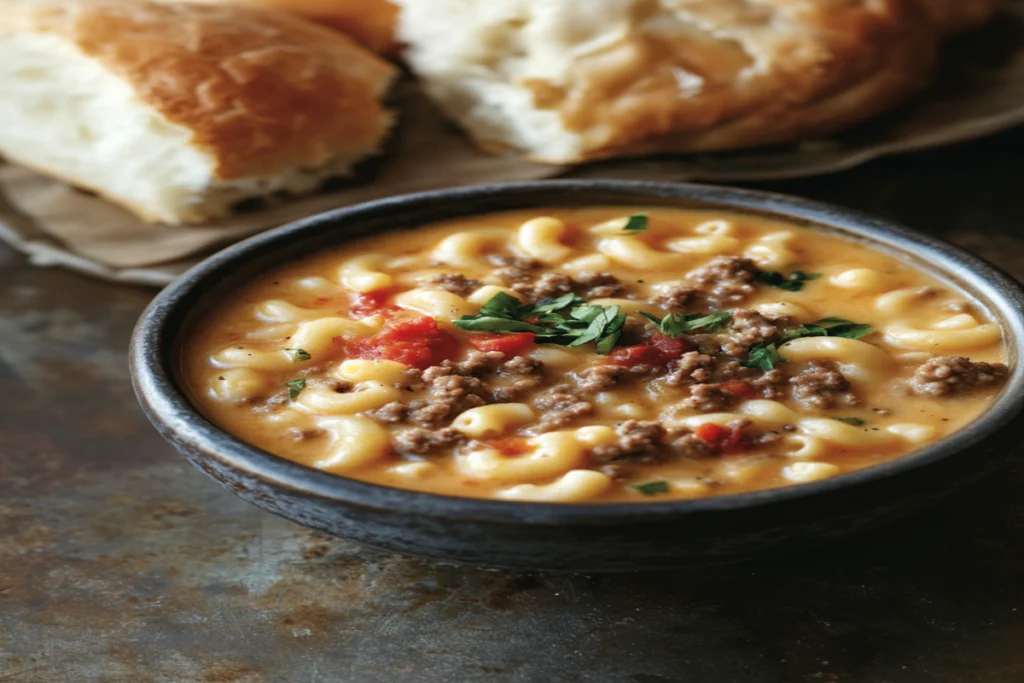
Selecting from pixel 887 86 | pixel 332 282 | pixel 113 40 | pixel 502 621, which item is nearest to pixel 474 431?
pixel 502 621

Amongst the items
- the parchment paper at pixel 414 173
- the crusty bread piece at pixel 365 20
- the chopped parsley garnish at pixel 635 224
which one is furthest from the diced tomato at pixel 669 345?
the crusty bread piece at pixel 365 20

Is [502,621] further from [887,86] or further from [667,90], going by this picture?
[887,86]

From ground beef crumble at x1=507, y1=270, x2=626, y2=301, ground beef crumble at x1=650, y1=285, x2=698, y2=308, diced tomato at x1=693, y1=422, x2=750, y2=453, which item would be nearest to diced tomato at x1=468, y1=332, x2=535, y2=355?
ground beef crumble at x1=507, y1=270, x2=626, y2=301

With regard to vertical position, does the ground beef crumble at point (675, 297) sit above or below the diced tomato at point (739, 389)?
above

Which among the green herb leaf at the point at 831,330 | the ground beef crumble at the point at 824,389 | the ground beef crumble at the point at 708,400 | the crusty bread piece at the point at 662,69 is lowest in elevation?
the ground beef crumble at the point at 708,400

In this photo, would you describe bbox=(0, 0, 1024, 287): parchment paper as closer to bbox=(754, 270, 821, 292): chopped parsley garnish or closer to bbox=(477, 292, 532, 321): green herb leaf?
bbox=(754, 270, 821, 292): chopped parsley garnish

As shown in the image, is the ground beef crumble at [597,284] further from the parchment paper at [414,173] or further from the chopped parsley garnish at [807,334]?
the parchment paper at [414,173]

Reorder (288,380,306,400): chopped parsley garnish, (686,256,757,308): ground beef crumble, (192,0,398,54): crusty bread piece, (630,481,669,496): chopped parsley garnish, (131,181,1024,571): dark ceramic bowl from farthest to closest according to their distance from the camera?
(192,0,398,54): crusty bread piece
(686,256,757,308): ground beef crumble
(288,380,306,400): chopped parsley garnish
(630,481,669,496): chopped parsley garnish
(131,181,1024,571): dark ceramic bowl
